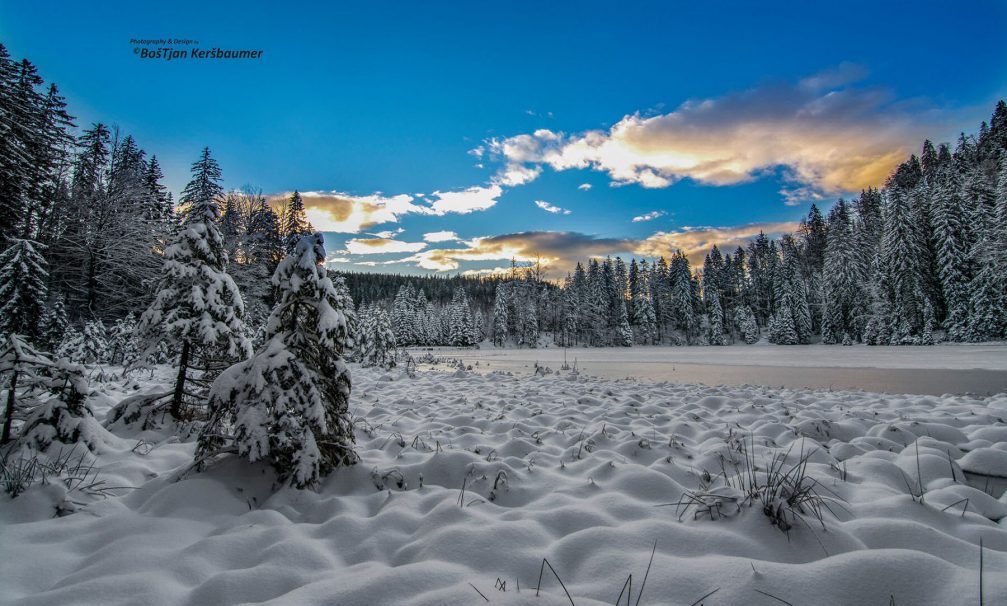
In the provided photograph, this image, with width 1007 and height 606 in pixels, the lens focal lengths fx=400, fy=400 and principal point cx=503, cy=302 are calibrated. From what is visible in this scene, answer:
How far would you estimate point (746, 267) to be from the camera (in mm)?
79000

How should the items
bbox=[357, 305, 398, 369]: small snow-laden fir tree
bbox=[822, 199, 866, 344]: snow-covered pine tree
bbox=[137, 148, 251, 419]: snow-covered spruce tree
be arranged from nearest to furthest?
bbox=[137, 148, 251, 419]: snow-covered spruce tree → bbox=[357, 305, 398, 369]: small snow-laden fir tree → bbox=[822, 199, 866, 344]: snow-covered pine tree

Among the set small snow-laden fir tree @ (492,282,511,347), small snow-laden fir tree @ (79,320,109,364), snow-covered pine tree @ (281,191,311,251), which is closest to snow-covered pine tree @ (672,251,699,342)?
small snow-laden fir tree @ (492,282,511,347)

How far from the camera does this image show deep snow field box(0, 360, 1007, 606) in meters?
1.94

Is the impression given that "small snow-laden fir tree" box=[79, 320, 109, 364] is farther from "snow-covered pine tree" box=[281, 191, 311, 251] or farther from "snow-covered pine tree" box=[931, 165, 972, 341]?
"snow-covered pine tree" box=[931, 165, 972, 341]

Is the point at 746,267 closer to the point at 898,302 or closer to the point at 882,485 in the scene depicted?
the point at 898,302

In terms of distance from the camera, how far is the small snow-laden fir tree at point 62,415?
3.61 metres

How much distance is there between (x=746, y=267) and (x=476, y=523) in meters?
90.6

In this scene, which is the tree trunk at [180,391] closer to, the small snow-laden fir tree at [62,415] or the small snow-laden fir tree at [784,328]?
the small snow-laden fir tree at [62,415]

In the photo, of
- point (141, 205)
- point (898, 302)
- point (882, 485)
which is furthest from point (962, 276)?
point (141, 205)

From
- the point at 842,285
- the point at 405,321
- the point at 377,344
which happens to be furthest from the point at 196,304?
the point at 405,321

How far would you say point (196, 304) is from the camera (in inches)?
201

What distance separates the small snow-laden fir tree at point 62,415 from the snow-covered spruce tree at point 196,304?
1.27 meters

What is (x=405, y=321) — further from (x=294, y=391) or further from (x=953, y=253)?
(x=294, y=391)

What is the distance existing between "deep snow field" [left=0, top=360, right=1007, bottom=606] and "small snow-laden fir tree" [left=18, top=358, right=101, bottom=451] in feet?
1.08
